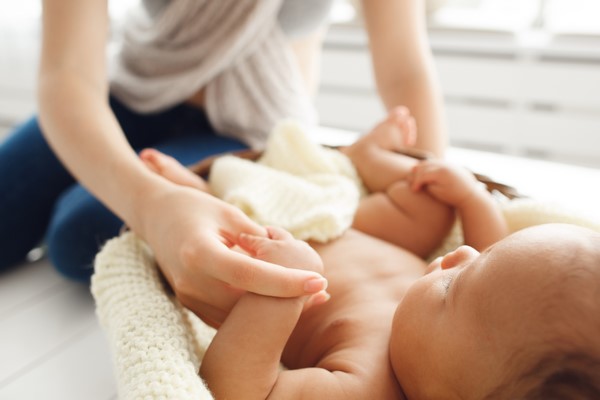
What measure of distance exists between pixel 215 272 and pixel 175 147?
0.67 meters

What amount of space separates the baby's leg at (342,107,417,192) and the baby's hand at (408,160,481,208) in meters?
0.07

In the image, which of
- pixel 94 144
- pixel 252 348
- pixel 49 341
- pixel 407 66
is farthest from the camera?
pixel 407 66

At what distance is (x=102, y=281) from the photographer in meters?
0.72

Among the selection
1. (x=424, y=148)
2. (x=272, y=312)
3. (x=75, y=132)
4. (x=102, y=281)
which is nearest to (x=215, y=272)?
(x=272, y=312)

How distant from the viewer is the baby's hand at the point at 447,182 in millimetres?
867

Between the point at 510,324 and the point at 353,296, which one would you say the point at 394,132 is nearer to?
the point at 353,296

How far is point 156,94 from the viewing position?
47.9 inches

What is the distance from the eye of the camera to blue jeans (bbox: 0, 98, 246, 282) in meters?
1.09

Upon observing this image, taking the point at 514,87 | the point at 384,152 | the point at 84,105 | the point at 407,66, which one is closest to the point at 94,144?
the point at 84,105

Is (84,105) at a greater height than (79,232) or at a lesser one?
greater

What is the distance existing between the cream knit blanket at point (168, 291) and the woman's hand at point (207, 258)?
3 centimetres

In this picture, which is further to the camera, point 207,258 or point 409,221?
point 409,221

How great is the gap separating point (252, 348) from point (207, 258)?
0.33ft

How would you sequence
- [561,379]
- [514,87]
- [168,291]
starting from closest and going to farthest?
1. [561,379]
2. [168,291]
3. [514,87]
